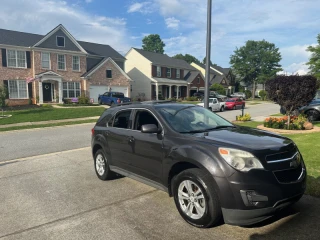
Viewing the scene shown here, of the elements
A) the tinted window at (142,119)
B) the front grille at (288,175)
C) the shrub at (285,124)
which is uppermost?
the tinted window at (142,119)

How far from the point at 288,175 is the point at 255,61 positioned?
7275 centimetres

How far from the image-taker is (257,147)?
3.49 meters

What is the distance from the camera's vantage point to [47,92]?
104 feet

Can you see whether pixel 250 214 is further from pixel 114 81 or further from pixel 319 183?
pixel 114 81

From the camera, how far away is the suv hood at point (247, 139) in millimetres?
3570

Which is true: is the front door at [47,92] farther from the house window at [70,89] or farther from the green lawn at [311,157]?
the green lawn at [311,157]

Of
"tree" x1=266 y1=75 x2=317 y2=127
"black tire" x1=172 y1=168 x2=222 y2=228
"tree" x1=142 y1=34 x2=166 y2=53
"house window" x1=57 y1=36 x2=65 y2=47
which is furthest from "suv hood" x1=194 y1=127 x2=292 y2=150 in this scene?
"tree" x1=142 y1=34 x2=166 y2=53

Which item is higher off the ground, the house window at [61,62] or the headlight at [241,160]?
the house window at [61,62]

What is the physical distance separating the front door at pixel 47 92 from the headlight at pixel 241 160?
31.3 m

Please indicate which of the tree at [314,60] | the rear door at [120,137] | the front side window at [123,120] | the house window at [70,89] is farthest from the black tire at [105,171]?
the tree at [314,60]

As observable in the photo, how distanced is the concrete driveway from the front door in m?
27.1

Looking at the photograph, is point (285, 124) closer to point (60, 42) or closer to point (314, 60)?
point (60, 42)

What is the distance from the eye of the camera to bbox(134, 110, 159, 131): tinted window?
4.80 m

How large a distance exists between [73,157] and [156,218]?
4930mm
